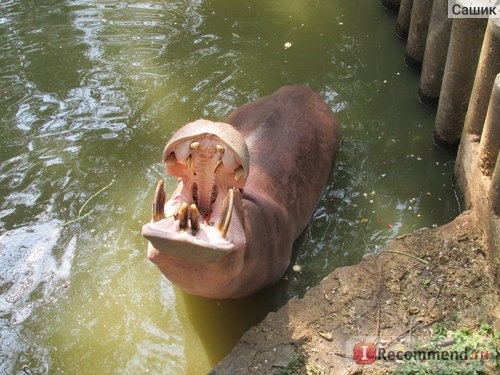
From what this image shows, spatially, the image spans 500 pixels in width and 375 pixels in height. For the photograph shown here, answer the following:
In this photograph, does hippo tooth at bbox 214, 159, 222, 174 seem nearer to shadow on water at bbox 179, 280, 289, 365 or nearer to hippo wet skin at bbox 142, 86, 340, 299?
hippo wet skin at bbox 142, 86, 340, 299

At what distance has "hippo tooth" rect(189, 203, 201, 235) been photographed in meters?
3.43

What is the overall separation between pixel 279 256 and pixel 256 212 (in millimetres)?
423

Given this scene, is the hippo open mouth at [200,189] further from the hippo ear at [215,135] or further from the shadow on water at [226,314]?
the shadow on water at [226,314]

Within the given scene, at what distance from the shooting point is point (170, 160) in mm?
3508

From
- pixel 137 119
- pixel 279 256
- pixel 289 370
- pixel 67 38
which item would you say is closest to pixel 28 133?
pixel 137 119

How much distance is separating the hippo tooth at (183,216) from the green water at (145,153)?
1.24 meters

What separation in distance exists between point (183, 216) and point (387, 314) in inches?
55.5

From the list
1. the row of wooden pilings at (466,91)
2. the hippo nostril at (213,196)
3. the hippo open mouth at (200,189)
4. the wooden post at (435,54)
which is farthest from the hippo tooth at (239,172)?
the wooden post at (435,54)

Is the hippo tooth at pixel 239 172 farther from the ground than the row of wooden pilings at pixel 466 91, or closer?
farther from the ground

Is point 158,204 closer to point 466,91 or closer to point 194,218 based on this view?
point 194,218

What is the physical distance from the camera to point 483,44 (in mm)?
4648

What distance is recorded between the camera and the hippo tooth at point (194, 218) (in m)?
3.43

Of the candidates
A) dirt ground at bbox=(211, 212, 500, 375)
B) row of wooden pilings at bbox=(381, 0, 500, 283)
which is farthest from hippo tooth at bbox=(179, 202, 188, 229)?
row of wooden pilings at bbox=(381, 0, 500, 283)

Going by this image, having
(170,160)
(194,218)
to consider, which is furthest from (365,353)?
(170,160)
